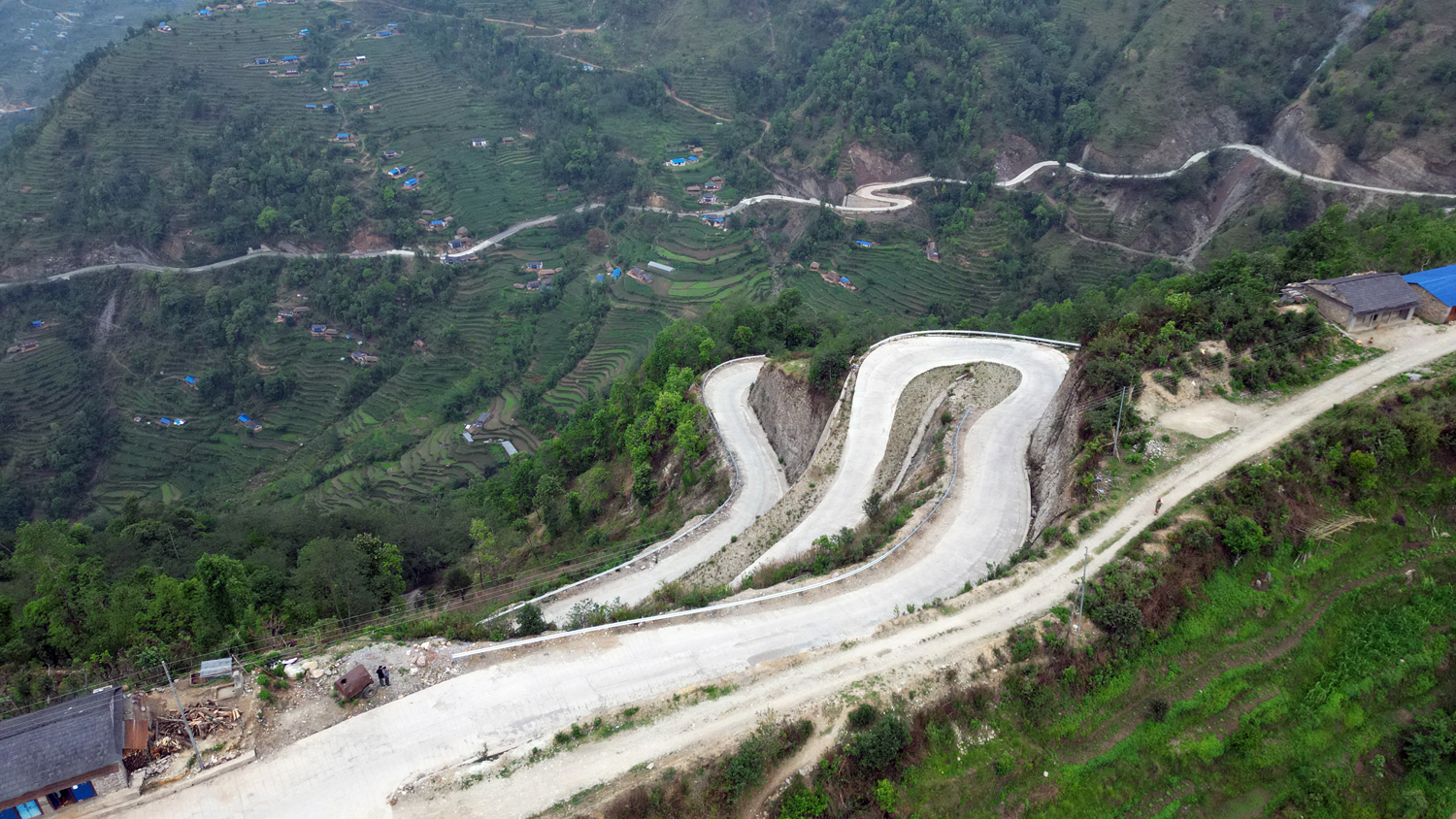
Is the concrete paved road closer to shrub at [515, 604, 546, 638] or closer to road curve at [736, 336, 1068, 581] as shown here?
road curve at [736, 336, 1068, 581]

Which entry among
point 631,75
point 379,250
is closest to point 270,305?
point 379,250

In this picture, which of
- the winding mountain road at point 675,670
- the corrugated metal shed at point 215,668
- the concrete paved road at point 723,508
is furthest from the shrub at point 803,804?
the corrugated metal shed at point 215,668

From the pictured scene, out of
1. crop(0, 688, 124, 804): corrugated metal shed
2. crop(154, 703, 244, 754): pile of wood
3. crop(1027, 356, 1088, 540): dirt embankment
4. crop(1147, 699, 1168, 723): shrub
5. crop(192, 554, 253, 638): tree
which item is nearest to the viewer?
crop(0, 688, 124, 804): corrugated metal shed

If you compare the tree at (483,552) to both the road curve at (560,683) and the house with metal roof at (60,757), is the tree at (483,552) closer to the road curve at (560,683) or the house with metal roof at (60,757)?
the road curve at (560,683)

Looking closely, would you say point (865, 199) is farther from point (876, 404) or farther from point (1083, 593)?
point (1083, 593)

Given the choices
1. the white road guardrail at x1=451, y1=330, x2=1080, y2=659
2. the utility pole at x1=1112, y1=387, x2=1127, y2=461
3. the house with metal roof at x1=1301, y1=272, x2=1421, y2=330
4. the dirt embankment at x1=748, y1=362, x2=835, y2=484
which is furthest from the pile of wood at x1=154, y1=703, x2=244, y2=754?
the house with metal roof at x1=1301, y1=272, x2=1421, y2=330

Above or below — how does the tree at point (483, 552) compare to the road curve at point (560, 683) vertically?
below
